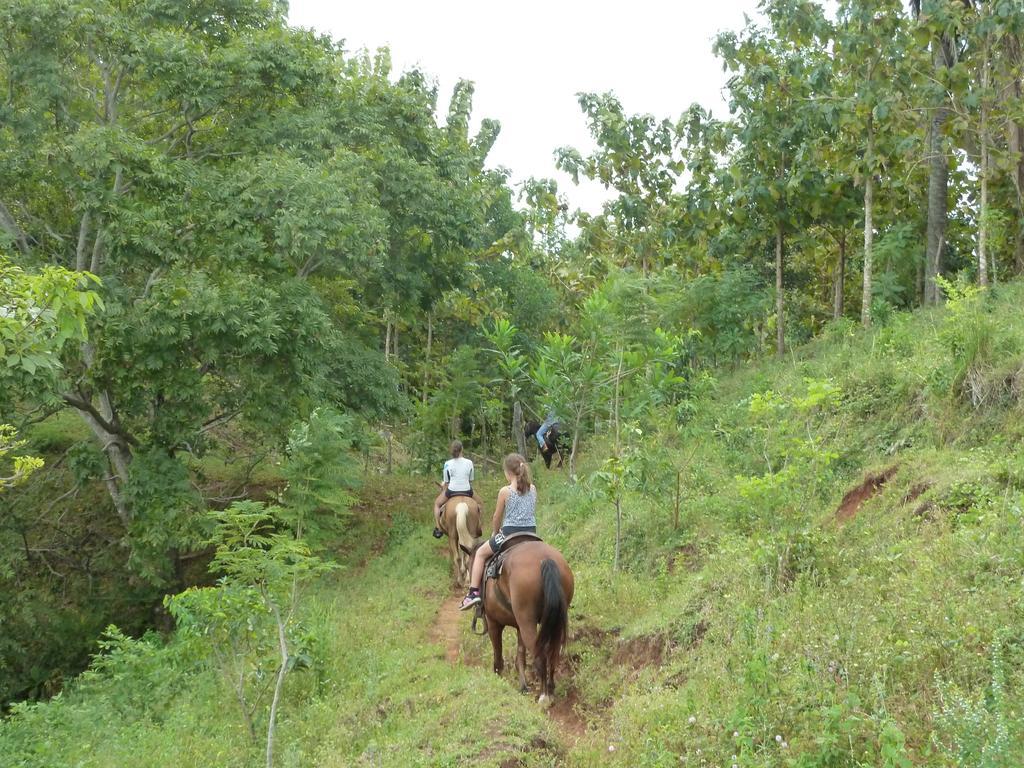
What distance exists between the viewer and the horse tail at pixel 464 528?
12062mm

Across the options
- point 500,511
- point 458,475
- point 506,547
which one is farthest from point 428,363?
point 506,547

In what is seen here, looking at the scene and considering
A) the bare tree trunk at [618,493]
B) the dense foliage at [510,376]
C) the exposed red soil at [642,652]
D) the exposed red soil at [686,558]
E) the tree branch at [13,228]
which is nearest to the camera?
the dense foliage at [510,376]

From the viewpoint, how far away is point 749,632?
6.37 metres

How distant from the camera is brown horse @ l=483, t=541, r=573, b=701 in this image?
754 cm

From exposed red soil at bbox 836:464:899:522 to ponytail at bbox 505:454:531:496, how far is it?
308 cm

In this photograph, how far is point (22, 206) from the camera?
47.4ft

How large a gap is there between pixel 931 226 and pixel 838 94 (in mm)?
3144

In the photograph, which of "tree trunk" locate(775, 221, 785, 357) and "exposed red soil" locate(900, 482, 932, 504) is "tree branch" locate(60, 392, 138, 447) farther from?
"tree trunk" locate(775, 221, 785, 357)

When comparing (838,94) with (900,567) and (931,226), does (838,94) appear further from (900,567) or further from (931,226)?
(900,567)

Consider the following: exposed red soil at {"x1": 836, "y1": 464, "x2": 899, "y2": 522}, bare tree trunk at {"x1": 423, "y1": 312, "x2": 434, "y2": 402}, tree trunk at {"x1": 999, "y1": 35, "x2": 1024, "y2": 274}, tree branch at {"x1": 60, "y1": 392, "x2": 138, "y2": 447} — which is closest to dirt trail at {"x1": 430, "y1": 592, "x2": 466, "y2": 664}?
exposed red soil at {"x1": 836, "y1": 464, "x2": 899, "y2": 522}

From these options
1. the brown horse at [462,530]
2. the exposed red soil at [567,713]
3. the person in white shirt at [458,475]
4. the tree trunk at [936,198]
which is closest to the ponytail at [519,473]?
the exposed red soil at [567,713]

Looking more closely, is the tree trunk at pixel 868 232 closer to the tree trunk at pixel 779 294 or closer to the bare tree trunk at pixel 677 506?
the tree trunk at pixel 779 294

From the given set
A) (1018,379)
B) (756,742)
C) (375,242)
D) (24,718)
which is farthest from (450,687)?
(375,242)

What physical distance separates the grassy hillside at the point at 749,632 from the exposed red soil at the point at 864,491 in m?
0.02
